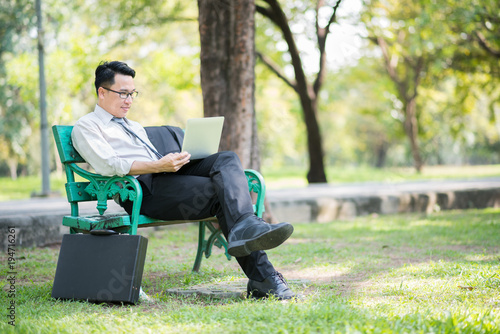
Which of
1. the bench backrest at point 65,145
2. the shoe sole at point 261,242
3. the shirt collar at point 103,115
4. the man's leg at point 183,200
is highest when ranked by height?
the shirt collar at point 103,115

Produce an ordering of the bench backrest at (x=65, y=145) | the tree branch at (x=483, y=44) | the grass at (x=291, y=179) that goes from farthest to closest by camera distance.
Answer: the tree branch at (x=483, y=44) → the grass at (x=291, y=179) → the bench backrest at (x=65, y=145)

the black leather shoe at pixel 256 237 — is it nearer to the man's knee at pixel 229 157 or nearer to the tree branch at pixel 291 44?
the man's knee at pixel 229 157

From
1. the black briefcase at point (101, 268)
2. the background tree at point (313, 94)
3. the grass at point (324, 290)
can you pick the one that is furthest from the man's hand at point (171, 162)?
the background tree at point (313, 94)

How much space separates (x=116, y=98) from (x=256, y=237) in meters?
1.62

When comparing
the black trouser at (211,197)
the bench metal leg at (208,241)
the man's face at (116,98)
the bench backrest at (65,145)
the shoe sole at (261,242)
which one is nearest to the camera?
the shoe sole at (261,242)

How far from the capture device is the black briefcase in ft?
11.6

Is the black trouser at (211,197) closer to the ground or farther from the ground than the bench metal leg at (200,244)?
farther from the ground

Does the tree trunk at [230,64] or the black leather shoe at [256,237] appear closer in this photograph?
the black leather shoe at [256,237]

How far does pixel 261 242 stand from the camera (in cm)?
336

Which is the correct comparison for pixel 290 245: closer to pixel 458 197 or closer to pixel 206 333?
pixel 206 333

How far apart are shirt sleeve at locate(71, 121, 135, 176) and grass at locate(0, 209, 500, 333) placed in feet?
2.99

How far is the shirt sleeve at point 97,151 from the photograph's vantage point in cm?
376

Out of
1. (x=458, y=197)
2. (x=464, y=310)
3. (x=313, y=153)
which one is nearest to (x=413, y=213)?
(x=458, y=197)

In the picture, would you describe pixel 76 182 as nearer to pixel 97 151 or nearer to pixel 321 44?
pixel 97 151
